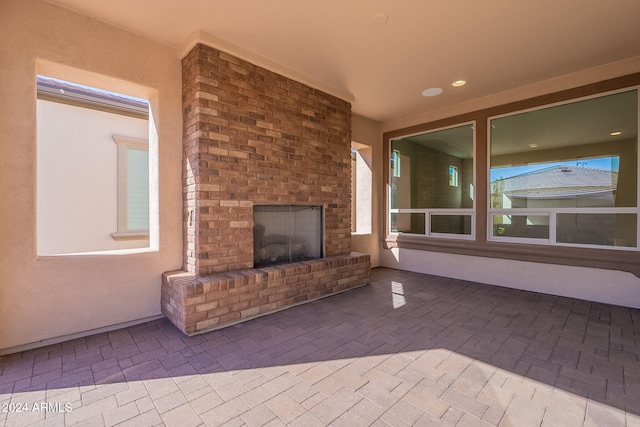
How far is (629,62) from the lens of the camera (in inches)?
138

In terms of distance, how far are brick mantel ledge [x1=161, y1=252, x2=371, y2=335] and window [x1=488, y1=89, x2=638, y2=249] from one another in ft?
10.0

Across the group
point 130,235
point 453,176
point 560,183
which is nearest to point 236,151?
point 130,235

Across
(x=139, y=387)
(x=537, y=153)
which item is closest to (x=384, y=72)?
(x=537, y=153)

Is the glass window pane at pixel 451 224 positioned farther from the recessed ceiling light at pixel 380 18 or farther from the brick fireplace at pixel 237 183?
the recessed ceiling light at pixel 380 18

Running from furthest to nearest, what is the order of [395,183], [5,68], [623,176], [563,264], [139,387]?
[395,183] < [563,264] < [623,176] < [5,68] < [139,387]

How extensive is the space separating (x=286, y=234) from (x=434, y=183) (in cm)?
330

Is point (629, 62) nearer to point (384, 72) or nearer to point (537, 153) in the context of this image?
point (537, 153)

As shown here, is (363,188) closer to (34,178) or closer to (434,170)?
(434,170)

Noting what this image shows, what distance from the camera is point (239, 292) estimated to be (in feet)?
9.92

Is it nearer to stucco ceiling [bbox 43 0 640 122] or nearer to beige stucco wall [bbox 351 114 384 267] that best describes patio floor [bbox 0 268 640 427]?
beige stucco wall [bbox 351 114 384 267]

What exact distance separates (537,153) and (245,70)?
4552 millimetres

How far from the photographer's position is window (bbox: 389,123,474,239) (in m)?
5.00

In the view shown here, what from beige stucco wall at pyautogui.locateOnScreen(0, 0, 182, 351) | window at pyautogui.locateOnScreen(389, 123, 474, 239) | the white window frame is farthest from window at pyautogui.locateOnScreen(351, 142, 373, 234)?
the white window frame

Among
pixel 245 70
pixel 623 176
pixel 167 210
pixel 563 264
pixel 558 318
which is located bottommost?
pixel 558 318
